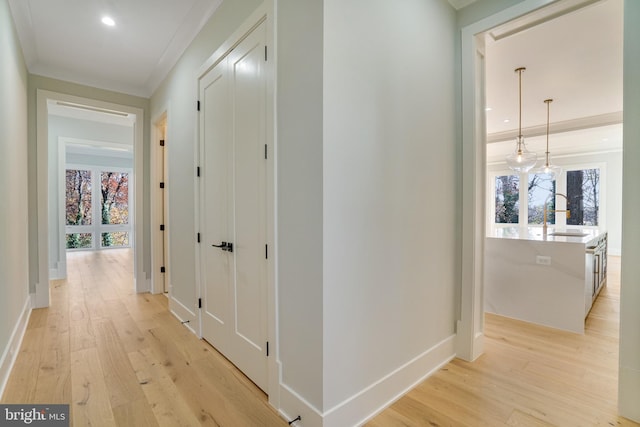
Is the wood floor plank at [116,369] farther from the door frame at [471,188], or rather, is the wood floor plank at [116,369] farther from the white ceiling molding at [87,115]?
the white ceiling molding at [87,115]

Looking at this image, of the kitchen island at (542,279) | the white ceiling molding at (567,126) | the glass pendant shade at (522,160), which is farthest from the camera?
the white ceiling molding at (567,126)

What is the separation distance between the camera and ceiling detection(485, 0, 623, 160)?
2443 millimetres

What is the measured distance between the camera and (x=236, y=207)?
7.32 ft

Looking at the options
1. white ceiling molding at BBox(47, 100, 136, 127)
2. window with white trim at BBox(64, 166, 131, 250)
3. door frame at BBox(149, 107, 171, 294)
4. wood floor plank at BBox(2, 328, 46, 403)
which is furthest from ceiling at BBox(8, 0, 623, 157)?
window with white trim at BBox(64, 166, 131, 250)

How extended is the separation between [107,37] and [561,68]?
4.92 metres

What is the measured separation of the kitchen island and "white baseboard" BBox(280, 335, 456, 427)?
164 cm

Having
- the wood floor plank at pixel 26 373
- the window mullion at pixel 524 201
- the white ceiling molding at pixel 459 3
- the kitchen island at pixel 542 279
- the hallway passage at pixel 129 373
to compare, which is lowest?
the hallway passage at pixel 129 373

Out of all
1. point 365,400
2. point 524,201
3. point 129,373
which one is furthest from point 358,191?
point 524,201

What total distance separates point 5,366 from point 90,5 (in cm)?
285

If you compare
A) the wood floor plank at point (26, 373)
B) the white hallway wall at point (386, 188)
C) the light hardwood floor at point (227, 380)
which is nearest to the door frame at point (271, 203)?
the light hardwood floor at point (227, 380)

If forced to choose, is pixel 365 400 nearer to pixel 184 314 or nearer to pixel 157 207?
pixel 184 314

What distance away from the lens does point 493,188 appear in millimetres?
10023

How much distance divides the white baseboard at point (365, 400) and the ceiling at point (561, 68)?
8.38 ft

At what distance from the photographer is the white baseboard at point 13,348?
6.46ft
